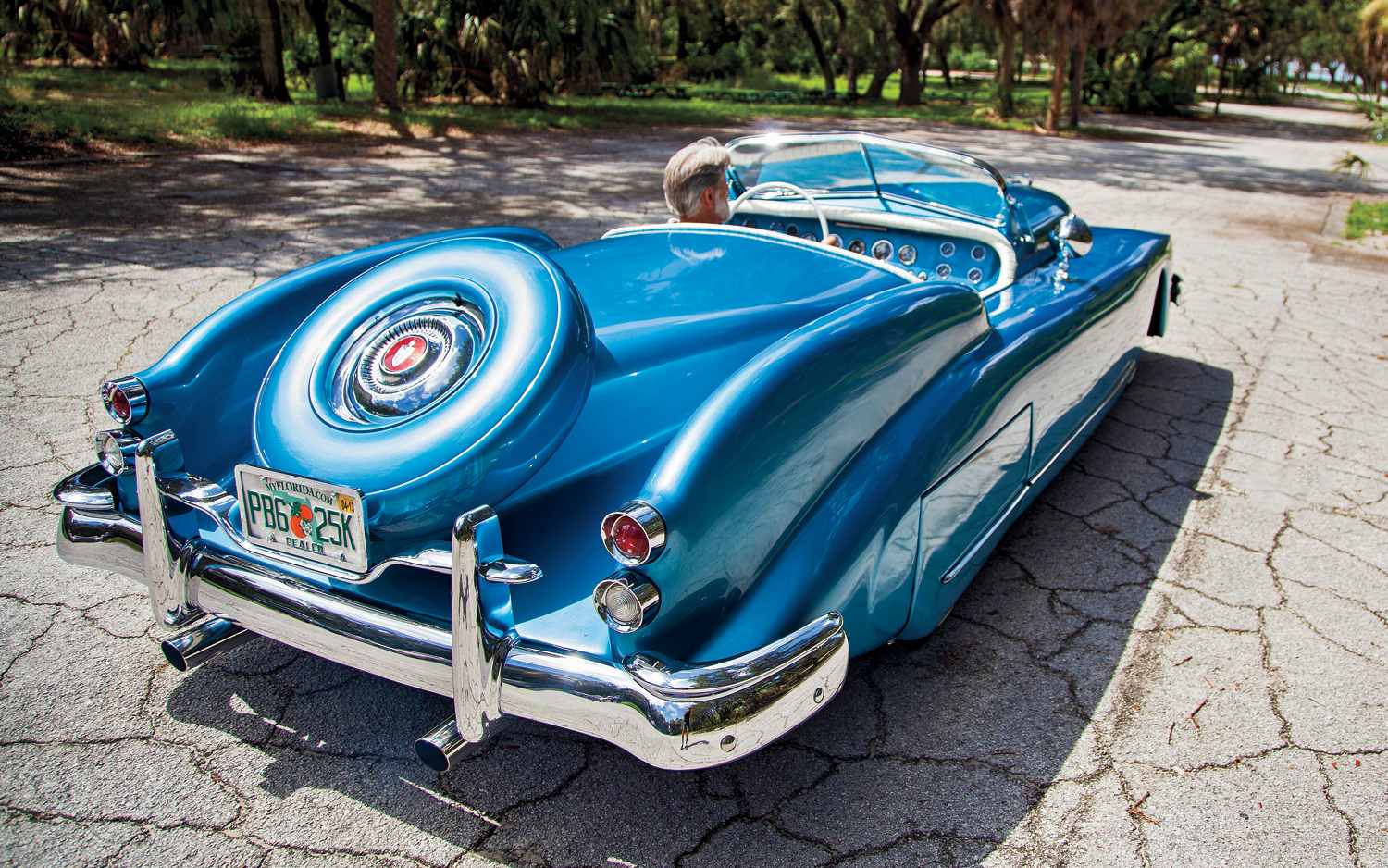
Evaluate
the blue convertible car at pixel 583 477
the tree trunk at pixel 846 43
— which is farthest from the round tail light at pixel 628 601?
the tree trunk at pixel 846 43

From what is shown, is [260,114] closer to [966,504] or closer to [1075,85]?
[966,504]

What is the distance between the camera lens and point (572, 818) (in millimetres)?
2027

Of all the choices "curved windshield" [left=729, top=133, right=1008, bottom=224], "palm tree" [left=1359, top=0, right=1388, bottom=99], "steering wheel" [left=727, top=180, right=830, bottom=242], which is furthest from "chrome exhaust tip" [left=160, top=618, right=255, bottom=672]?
"palm tree" [left=1359, top=0, right=1388, bottom=99]

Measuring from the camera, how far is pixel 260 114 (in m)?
12.4

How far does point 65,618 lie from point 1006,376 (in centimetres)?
261

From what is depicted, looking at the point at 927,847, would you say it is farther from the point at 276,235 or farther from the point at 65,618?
the point at 276,235

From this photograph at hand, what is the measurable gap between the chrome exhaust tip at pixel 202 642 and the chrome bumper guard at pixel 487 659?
0.40 ft

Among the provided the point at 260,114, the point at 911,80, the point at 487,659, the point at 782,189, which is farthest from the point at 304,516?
the point at 911,80

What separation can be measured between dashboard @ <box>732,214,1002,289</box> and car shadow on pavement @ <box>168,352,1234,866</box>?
3.96ft

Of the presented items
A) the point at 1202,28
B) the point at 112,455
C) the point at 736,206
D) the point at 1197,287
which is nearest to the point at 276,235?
the point at 736,206

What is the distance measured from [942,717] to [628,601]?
104cm

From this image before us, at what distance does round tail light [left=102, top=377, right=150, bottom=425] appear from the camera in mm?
2295

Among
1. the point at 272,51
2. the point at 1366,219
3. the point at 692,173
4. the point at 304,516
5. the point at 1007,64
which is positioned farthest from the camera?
the point at 1007,64

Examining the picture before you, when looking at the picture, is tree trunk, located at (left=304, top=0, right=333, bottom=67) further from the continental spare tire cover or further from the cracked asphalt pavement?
the continental spare tire cover
